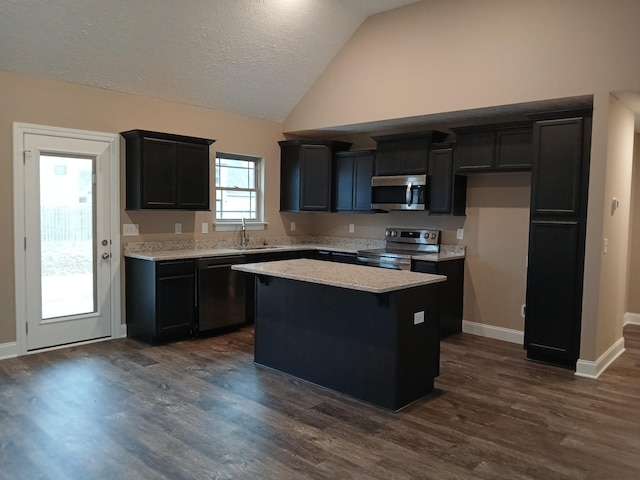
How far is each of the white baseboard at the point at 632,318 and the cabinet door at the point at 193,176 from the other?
219 inches

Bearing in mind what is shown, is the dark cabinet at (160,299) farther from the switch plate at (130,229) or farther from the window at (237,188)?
the window at (237,188)

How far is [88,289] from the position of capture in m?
5.02

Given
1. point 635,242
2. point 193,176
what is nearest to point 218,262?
point 193,176

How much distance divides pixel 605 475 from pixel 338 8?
4.79m

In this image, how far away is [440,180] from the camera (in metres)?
5.58

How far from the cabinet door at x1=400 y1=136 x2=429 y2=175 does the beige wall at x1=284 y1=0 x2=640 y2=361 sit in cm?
46

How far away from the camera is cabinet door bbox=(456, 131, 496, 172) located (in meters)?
5.11

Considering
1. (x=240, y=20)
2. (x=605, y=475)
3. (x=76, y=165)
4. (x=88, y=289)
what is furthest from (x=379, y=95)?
(x=605, y=475)

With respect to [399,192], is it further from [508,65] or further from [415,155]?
[508,65]

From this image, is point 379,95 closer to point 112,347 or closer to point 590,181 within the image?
point 590,181

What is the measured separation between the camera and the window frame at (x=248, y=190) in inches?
245

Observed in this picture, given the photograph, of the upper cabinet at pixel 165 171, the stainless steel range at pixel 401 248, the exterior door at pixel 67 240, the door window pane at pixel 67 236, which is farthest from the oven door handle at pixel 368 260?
the door window pane at pixel 67 236

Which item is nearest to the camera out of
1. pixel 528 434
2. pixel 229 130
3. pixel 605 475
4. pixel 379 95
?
pixel 605 475

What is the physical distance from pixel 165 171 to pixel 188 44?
1.31 m
